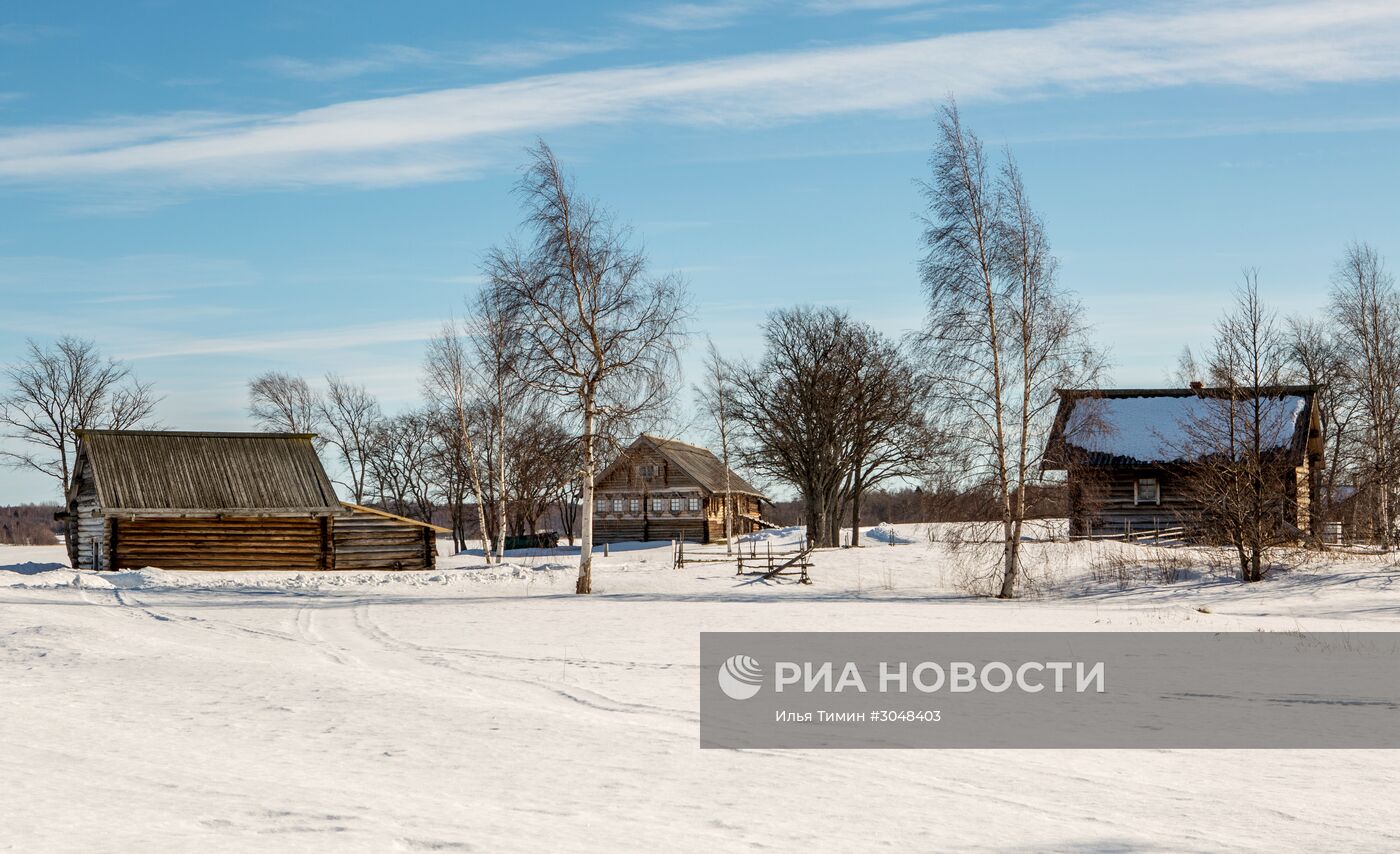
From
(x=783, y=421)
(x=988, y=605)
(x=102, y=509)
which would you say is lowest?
(x=988, y=605)

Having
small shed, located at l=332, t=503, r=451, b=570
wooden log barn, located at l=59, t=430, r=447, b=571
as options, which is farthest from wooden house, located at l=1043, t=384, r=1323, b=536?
wooden log barn, located at l=59, t=430, r=447, b=571

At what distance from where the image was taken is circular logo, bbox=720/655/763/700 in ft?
49.9

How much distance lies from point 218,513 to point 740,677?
30.2 m

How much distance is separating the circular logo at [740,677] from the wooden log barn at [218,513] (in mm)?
27365

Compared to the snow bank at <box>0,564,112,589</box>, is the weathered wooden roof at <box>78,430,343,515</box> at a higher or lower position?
higher

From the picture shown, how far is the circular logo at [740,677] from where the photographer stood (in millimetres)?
15195

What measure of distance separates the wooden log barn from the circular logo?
2736cm

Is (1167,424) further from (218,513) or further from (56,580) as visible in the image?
(56,580)

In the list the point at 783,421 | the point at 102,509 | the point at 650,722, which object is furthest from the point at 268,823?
the point at 783,421

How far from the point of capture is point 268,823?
7.78 metres

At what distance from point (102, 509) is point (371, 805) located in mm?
35763

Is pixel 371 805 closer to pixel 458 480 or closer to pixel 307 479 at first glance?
pixel 307 479

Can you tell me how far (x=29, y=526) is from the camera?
401 ft

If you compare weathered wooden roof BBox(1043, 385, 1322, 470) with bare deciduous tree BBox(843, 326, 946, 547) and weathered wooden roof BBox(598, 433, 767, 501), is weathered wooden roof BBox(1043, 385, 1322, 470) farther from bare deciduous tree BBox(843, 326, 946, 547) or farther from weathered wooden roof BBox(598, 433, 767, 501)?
weathered wooden roof BBox(598, 433, 767, 501)
